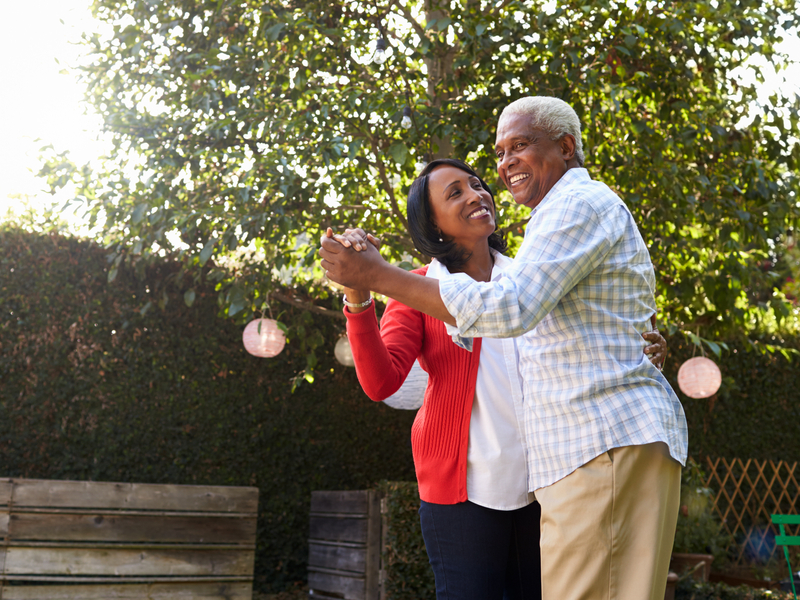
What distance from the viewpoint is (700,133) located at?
12.7 feet

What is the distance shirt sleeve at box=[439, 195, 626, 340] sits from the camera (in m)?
1.00

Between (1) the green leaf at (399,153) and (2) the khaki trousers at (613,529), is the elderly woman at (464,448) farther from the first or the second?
(1) the green leaf at (399,153)

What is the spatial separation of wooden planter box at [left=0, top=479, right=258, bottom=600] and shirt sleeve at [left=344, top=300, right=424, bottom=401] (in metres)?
2.70

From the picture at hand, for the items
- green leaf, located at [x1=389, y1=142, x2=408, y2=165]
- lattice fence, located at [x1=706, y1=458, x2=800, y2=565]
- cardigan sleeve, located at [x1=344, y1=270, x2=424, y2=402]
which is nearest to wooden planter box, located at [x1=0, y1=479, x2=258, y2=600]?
green leaf, located at [x1=389, y1=142, x2=408, y2=165]

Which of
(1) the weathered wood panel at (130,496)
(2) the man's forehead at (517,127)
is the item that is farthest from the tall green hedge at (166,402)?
(2) the man's forehead at (517,127)

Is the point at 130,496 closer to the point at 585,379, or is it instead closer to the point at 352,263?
the point at 352,263

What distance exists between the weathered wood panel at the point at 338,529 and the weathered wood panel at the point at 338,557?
0.19ft

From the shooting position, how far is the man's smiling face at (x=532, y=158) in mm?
1251

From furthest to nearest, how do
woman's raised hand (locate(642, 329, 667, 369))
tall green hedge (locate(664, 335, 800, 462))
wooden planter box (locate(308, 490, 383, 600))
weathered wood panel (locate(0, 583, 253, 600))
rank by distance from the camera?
tall green hedge (locate(664, 335, 800, 462)) < wooden planter box (locate(308, 490, 383, 600)) < weathered wood panel (locate(0, 583, 253, 600)) < woman's raised hand (locate(642, 329, 667, 369))

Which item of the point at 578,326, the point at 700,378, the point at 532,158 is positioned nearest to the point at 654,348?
the point at 578,326

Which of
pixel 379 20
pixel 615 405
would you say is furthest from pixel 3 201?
pixel 615 405

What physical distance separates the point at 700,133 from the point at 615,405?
11.0 ft

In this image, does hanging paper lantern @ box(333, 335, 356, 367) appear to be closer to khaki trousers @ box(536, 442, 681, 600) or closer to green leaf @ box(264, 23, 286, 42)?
green leaf @ box(264, 23, 286, 42)

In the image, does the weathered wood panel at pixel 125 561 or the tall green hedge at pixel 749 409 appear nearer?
the weathered wood panel at pixel 125 561
